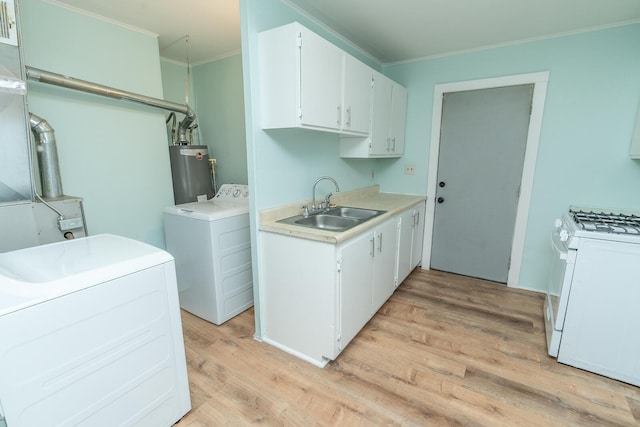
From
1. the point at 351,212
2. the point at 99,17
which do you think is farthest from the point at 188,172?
the point at 351,212

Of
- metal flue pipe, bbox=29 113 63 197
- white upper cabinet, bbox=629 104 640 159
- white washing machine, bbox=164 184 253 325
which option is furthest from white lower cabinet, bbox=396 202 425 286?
metal flue pipe, bbox=29 113 63 197

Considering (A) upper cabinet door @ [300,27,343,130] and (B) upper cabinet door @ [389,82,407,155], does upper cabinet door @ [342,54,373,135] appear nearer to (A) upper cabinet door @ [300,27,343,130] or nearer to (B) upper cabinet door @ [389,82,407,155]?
(A) upper cabinet door @ [300,27,343,130]

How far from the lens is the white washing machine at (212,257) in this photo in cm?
222

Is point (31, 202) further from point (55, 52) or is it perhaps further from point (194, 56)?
point (194, 56)

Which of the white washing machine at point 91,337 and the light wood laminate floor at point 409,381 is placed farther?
the light wood laminate floor at point 409,381

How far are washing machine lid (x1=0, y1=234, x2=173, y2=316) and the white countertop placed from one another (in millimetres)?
736

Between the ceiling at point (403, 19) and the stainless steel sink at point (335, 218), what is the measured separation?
1.52m

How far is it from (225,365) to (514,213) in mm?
2943

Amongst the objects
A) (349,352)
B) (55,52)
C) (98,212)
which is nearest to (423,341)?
(349,352)

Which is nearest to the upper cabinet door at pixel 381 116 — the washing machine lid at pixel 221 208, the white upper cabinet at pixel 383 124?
the white upper cabinet at pixel 383 124

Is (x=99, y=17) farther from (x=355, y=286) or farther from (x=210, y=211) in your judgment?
(x=355, y=286)

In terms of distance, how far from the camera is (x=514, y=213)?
9.45 feet

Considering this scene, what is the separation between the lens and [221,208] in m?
2.37

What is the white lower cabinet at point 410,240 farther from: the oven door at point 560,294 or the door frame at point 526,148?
the oven door at point 560,294
